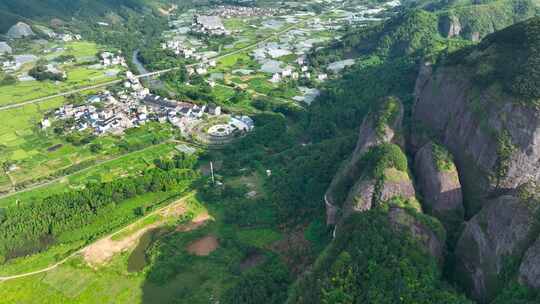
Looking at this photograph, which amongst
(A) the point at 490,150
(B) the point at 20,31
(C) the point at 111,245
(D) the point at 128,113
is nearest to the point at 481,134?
(A) the point at 490,150

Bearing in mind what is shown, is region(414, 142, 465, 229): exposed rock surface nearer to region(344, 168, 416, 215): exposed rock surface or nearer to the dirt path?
region(344, 168, 416, 215): exposed rock surface

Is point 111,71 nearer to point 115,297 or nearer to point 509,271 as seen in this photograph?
point 115,297

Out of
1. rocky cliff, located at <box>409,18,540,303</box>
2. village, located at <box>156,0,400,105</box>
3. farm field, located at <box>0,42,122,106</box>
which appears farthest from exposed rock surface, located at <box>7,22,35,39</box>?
rocky cliff, located at <box>409,18,540,303</box>

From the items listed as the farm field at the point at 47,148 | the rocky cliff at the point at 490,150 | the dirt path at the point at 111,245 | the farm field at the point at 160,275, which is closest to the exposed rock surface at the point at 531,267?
the rocky cliff at the point at 490,150

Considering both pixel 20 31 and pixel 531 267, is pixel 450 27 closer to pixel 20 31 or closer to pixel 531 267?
pixel 531 267

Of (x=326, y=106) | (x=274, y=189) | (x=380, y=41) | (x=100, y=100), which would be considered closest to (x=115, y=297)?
(x=274, y=189)
